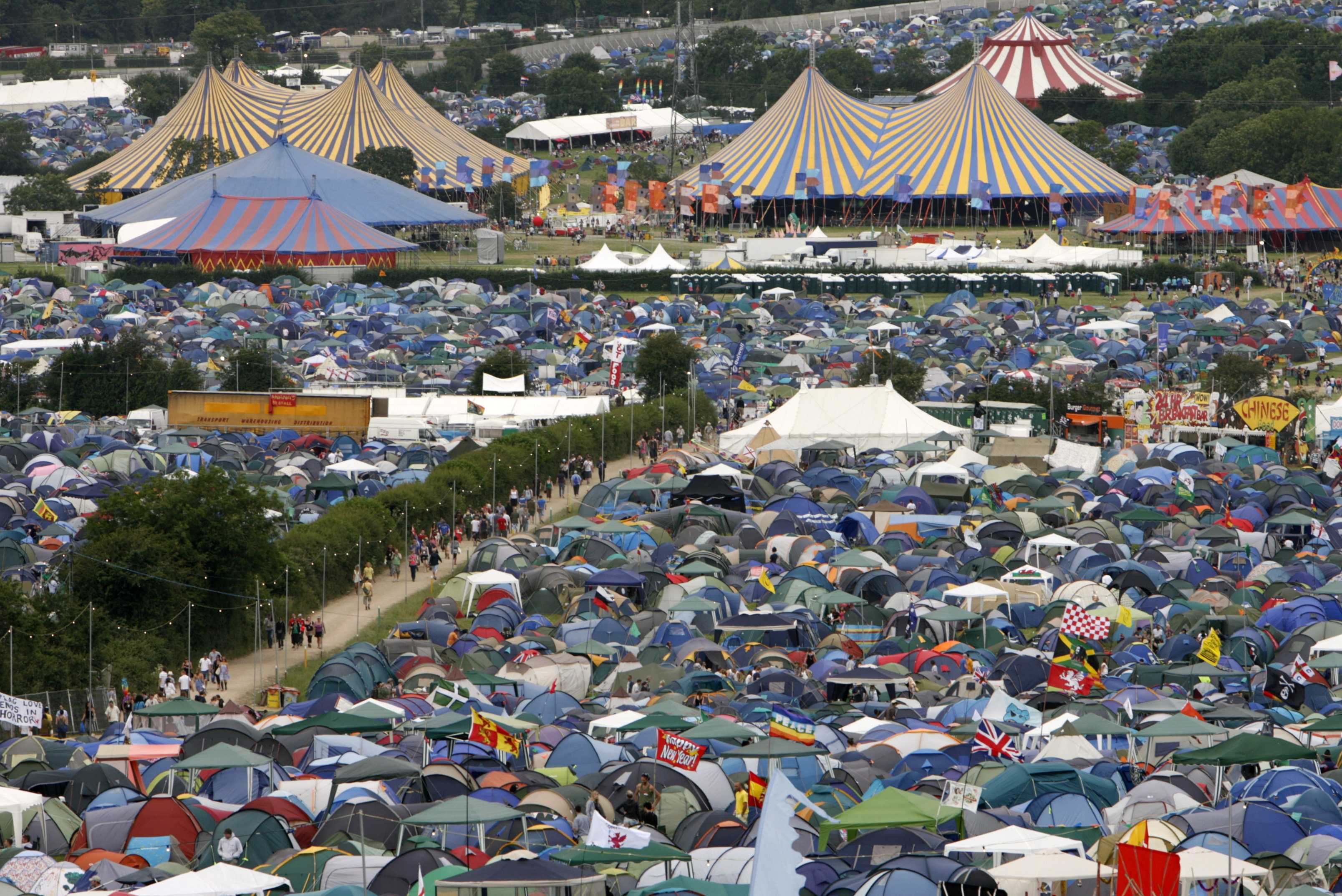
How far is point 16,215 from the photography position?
2522 inches

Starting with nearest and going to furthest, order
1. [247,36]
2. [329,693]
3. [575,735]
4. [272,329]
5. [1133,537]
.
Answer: [575,735], [329,693], [1133,537], [272,329], [247,36]

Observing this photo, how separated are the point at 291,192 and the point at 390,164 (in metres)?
8.61

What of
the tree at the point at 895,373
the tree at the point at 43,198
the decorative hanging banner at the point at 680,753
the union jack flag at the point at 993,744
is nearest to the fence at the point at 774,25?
the tree at the point at 43,198

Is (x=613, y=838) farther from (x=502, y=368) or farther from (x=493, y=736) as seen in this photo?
(x=502, y=368)

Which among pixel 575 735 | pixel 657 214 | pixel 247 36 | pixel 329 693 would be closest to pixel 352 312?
pixel 657 214

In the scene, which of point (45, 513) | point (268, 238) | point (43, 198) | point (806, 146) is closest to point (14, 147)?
point (43, 198)

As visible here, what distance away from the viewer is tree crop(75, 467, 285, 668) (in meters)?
20.6

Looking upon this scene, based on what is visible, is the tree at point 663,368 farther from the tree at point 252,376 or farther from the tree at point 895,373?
the tree at point 252,376

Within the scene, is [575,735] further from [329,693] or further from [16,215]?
[16,215]

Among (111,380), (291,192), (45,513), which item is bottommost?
(45,513)

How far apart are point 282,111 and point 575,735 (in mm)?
60344

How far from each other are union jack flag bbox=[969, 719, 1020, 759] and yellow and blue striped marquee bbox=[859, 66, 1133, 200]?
46830mm

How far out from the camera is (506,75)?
10038 centimetres

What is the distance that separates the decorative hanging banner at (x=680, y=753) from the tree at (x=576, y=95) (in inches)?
3002
